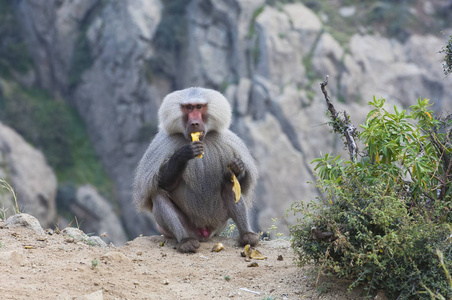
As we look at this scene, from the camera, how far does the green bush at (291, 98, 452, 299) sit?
4066 mm

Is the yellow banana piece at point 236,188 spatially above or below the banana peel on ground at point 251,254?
above

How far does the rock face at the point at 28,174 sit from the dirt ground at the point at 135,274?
1000 inches

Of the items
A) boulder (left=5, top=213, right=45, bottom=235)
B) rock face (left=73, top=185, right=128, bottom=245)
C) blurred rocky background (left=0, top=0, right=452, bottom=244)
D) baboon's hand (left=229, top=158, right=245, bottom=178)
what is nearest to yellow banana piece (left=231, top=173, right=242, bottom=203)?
baboon's hand (left=229, top=158, right=245, bottom=178)

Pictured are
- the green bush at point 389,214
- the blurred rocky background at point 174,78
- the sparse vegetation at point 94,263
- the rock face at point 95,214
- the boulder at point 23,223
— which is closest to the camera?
the green bush at point 389,214

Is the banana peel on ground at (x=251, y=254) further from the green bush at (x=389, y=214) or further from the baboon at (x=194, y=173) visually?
the green bush at (x=389, y=214)

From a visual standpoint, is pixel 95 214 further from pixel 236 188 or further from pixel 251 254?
pixel 251 254

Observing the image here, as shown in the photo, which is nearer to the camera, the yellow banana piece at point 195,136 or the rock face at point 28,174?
the yellow banana piece at point 195,136

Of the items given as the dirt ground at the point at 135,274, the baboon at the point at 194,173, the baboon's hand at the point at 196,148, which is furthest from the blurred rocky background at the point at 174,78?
the dirt ground at the point at 135,274

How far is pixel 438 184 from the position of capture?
15.2 ft

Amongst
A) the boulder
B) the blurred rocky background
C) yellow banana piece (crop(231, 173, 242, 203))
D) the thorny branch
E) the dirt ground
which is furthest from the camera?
the blurred rocky background

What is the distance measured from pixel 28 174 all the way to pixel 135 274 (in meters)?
28.2

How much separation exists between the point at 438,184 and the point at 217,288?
6.93ft

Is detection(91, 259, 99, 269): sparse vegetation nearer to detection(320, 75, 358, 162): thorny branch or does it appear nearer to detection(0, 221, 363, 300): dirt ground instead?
detection(0, 221, 363, 300): dirt ground

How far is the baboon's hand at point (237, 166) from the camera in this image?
241 inches
